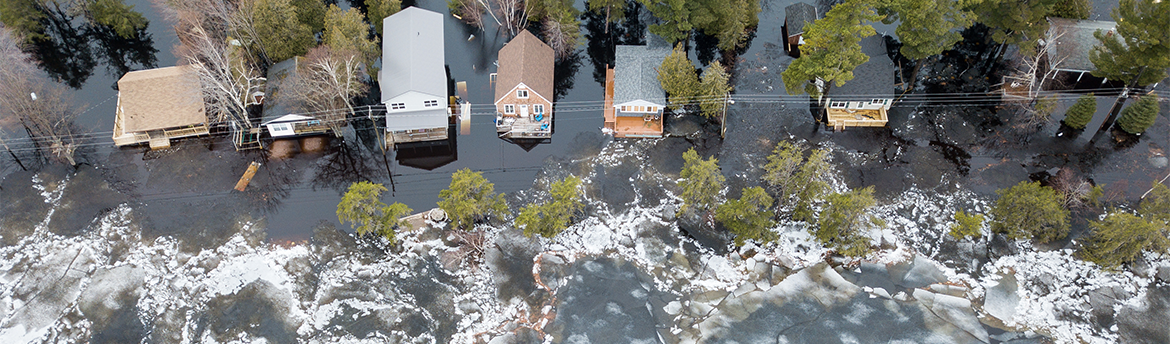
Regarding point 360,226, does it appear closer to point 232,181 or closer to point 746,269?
point 232,181

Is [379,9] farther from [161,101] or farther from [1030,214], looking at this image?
[1030,214]

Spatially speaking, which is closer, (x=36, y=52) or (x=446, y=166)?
(x=446, y=166)

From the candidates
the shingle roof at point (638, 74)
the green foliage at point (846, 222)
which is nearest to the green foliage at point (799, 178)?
the green foliage at point (846, 222)

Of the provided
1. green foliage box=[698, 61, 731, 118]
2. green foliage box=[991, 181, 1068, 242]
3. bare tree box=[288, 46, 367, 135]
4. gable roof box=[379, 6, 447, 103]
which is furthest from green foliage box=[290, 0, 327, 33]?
green foliage box=[991, 181, 1068, 242]

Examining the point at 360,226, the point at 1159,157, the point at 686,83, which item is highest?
the point at 686,83

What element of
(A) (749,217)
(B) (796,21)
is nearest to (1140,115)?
(B) (796,21)

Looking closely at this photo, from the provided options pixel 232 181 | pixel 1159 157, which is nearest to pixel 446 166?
pixel 232 181

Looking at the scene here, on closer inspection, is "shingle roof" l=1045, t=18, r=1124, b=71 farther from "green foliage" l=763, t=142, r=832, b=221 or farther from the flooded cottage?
the flooded cottage

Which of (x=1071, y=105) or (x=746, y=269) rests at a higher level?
(x=1071, y=105)
